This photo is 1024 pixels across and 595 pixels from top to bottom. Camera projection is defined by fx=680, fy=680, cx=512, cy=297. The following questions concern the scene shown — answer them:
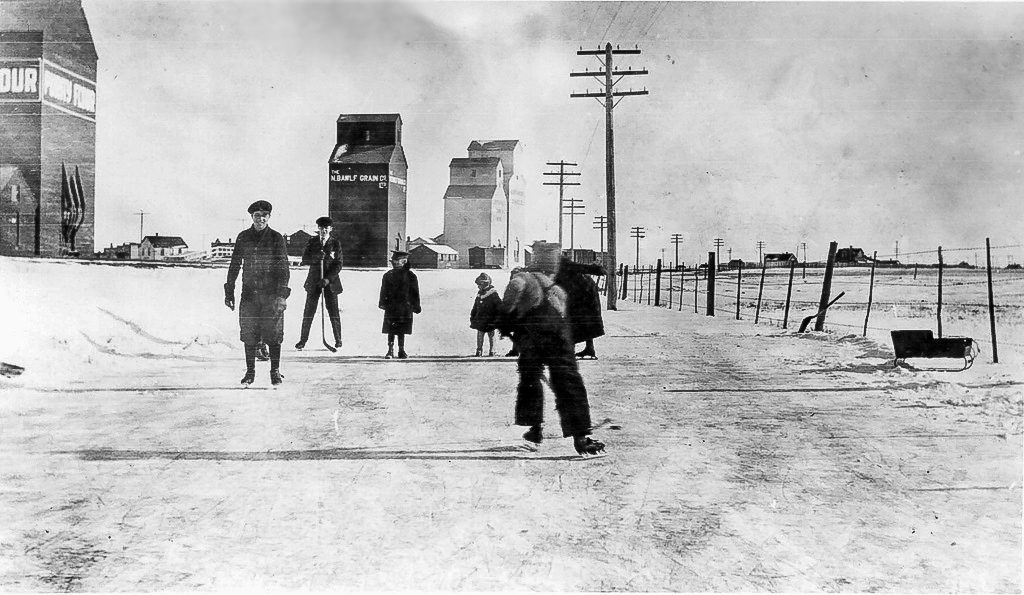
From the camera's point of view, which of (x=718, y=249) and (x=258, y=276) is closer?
(x=258, y=276)

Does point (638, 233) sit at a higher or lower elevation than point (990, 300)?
higher

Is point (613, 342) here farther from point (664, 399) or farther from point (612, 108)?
point (612, 108)

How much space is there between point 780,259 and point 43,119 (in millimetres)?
5603

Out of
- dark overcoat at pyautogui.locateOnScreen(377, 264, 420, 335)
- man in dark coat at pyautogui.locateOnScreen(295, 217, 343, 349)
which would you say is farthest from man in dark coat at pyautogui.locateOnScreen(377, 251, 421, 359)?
man in dark coat at pyautogui.locateOnScreen(295, 217, 343, 349)

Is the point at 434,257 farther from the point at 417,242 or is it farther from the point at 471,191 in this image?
the point at 471,191

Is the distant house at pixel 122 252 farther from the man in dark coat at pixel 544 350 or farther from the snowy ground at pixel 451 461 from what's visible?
the man in dark coat at pixel 544 350

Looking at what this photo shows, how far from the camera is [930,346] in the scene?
529 cm

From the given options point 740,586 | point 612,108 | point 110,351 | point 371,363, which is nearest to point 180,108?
point 110,351

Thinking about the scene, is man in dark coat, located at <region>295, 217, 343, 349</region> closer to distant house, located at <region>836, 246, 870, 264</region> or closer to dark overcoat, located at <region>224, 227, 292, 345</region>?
dark overcoat, located at <region>224, 227, 292, 345</region>

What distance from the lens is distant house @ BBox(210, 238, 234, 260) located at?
4711 millimetres

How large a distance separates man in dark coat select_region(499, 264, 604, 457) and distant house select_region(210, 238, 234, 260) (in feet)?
6.98

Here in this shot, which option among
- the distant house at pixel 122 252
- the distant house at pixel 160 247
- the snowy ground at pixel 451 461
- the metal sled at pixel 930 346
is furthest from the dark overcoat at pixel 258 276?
the metal sled at pixel 930 346

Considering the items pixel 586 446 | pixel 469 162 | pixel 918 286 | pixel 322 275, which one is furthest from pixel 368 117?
pixel 918 286

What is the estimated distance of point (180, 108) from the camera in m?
4.72
